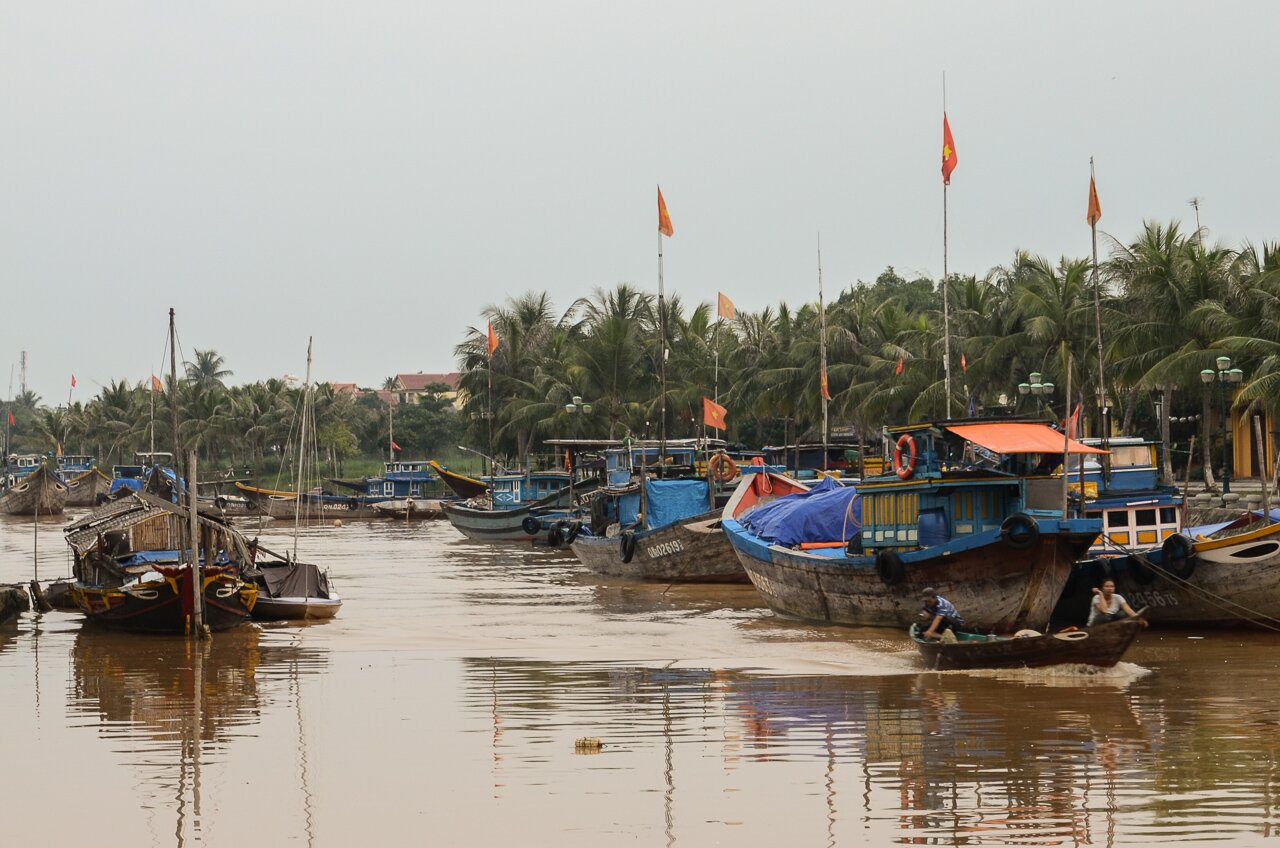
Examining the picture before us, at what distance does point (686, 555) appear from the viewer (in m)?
35.0

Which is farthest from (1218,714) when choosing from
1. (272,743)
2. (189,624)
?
(189,624)

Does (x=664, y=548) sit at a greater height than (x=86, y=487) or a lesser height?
lesser

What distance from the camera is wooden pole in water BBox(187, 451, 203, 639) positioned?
2345 cm

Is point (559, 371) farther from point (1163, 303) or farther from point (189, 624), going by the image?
point (189, 624)

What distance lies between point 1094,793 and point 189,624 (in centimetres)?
1655

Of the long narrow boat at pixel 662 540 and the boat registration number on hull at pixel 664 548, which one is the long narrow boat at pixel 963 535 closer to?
the long narrow boat at pixel 662 540

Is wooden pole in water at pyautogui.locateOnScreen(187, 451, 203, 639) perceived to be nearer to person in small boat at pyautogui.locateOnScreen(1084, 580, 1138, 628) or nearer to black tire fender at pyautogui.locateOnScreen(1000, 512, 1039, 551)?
black tire fender at pyautogui.locateOnScreen(1000, 512, 1039, 551)

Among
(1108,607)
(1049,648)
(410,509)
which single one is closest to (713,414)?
(1108,607)

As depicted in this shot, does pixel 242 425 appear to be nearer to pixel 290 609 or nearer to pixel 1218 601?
pixel 290 609

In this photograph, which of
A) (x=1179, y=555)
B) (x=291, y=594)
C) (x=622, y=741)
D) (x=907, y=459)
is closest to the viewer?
(x=622, y=741)

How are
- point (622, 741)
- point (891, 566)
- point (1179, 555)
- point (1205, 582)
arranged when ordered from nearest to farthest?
point (622, 741) → point (1179, 555) → point (1205, 582) → point (891, 566)

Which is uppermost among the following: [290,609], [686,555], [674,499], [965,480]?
[965,480]

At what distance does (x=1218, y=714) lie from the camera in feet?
53.0

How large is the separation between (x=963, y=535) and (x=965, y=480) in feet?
2.80
